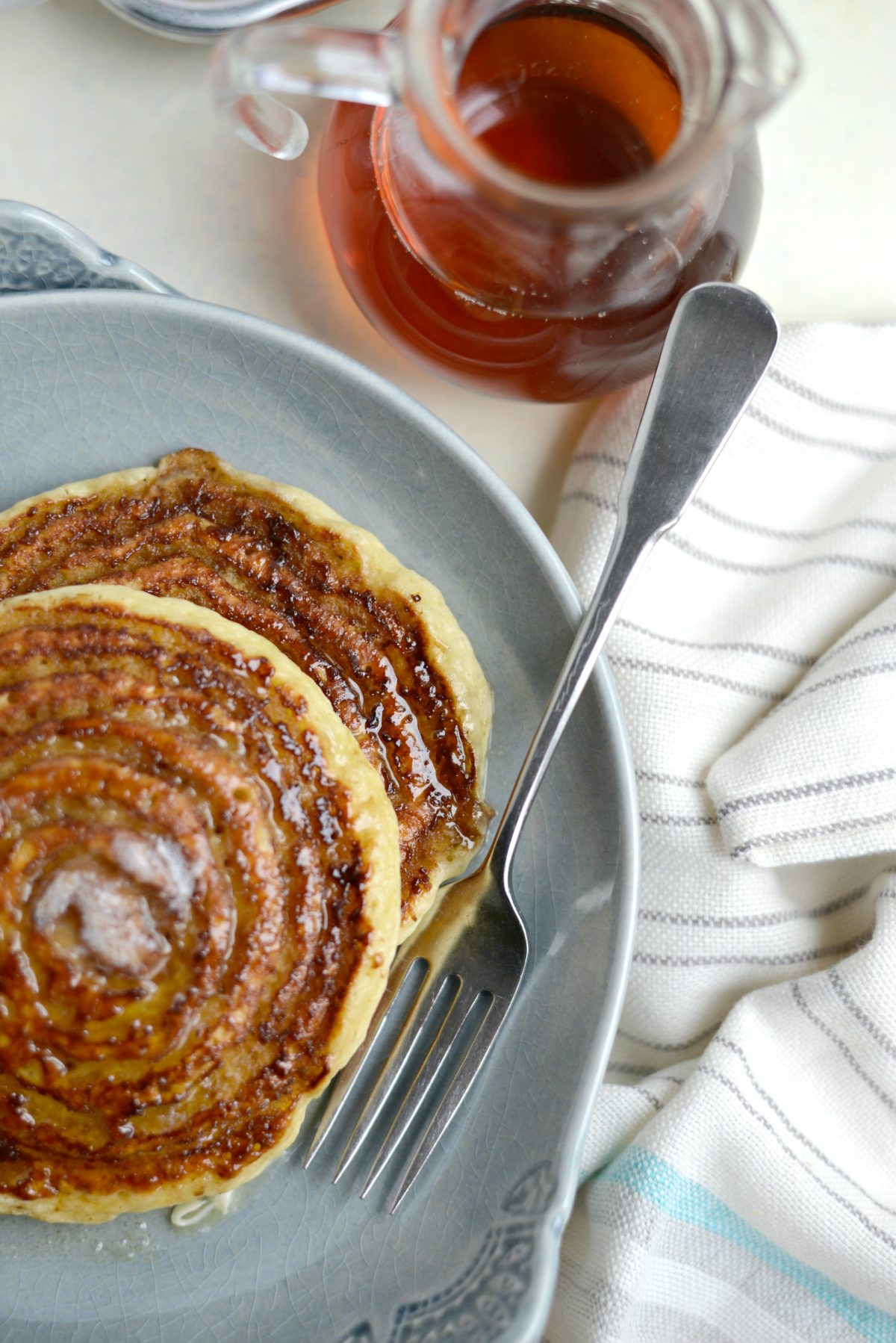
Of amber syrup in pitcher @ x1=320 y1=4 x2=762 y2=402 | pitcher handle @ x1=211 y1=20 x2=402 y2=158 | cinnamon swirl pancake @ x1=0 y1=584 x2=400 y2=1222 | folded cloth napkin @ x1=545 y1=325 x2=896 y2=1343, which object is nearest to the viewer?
Answer: pitcher handle @ x1=211 y1=20 x2=402 y2=158

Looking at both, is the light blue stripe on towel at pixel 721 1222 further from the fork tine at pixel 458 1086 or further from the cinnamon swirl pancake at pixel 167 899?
the cinnamon swirl pancake at pixel 167 899

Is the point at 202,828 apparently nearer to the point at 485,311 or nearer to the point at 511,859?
the point at 511,859

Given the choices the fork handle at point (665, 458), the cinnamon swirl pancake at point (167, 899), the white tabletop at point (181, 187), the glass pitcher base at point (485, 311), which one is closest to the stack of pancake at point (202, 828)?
the cinnamon swirl pancake at point (167, 899)

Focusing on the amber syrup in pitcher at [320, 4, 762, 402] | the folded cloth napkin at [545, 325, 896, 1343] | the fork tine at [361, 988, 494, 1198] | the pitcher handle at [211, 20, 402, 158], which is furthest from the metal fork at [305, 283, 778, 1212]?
the pitcher handle at [211, 20, 402, 158]

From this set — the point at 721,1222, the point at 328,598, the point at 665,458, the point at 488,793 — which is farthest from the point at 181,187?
the point at 721,1222

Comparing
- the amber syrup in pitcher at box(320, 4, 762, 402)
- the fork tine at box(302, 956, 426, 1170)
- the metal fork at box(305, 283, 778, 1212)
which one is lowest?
the fork tine at box(302, 956, 426, 1170)

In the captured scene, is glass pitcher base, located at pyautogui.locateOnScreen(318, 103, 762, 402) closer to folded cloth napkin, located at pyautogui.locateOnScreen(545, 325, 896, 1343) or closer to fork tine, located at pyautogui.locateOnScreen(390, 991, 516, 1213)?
folded cloth napkin, located at pyautogui.locateOnScreen(545, 325, 896, 1343)

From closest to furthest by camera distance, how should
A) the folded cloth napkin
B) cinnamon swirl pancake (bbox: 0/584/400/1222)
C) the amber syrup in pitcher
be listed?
cinnamon swirl pancake (bbox: 0/584/400/1222) → the amber syrup in pitcher → the folded cloth napkin
